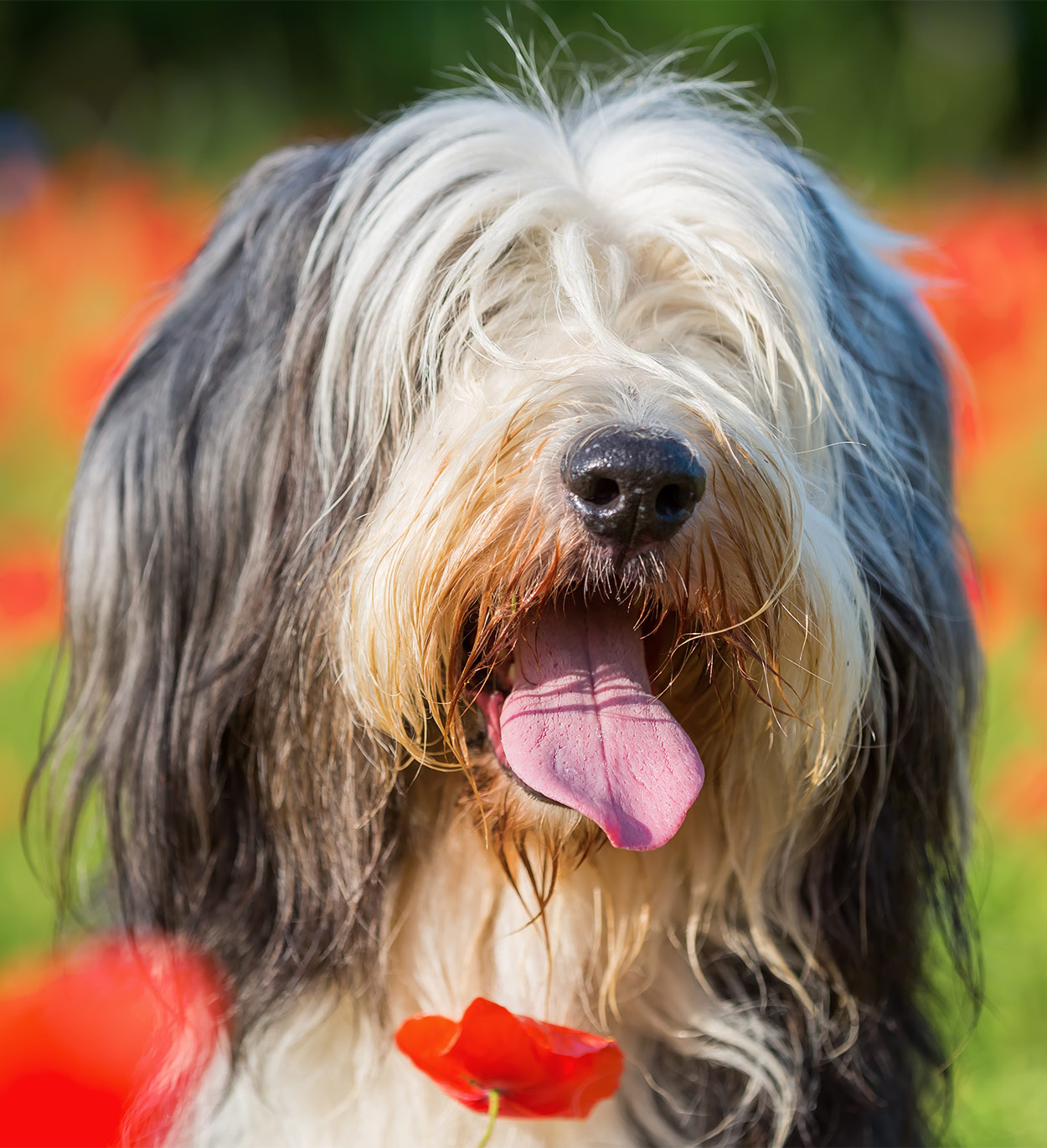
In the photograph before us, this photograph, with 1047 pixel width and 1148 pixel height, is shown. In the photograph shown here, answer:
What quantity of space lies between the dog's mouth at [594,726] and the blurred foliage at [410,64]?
4016 millimetres

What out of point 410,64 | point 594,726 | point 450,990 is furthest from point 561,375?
point 410,64

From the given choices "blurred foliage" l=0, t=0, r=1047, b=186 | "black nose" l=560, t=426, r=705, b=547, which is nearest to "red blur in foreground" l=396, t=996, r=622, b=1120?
"black nose" l=560, t=426, r=705, b=547

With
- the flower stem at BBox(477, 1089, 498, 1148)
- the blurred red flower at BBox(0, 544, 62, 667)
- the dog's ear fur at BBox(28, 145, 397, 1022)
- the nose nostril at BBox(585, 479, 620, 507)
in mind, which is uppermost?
the nose nostril at BBox(585, 479, 620, 507)

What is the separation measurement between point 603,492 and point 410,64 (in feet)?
15.7

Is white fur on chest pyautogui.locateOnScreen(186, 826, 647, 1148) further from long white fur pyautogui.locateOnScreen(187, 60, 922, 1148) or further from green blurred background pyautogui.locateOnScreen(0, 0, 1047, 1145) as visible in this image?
green blurred background pyautogui.locateOnScreen(0, 0, 1047, 1145)

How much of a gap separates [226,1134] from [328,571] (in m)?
0.64

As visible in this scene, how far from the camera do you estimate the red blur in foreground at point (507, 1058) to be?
1350mm

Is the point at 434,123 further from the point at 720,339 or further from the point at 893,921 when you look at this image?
the point at 893,921

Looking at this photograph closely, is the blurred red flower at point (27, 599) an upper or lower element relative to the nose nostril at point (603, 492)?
lower

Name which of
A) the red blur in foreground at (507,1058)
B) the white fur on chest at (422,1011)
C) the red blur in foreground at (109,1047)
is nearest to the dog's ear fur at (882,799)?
the white fur on chest at (422,1011)

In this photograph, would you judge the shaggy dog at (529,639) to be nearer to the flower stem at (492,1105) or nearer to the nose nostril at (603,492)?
the nose nostril at (603,492)

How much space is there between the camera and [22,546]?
3.47m

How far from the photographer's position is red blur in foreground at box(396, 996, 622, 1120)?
1350 mm

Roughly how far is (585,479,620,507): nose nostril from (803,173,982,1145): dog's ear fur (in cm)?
37
